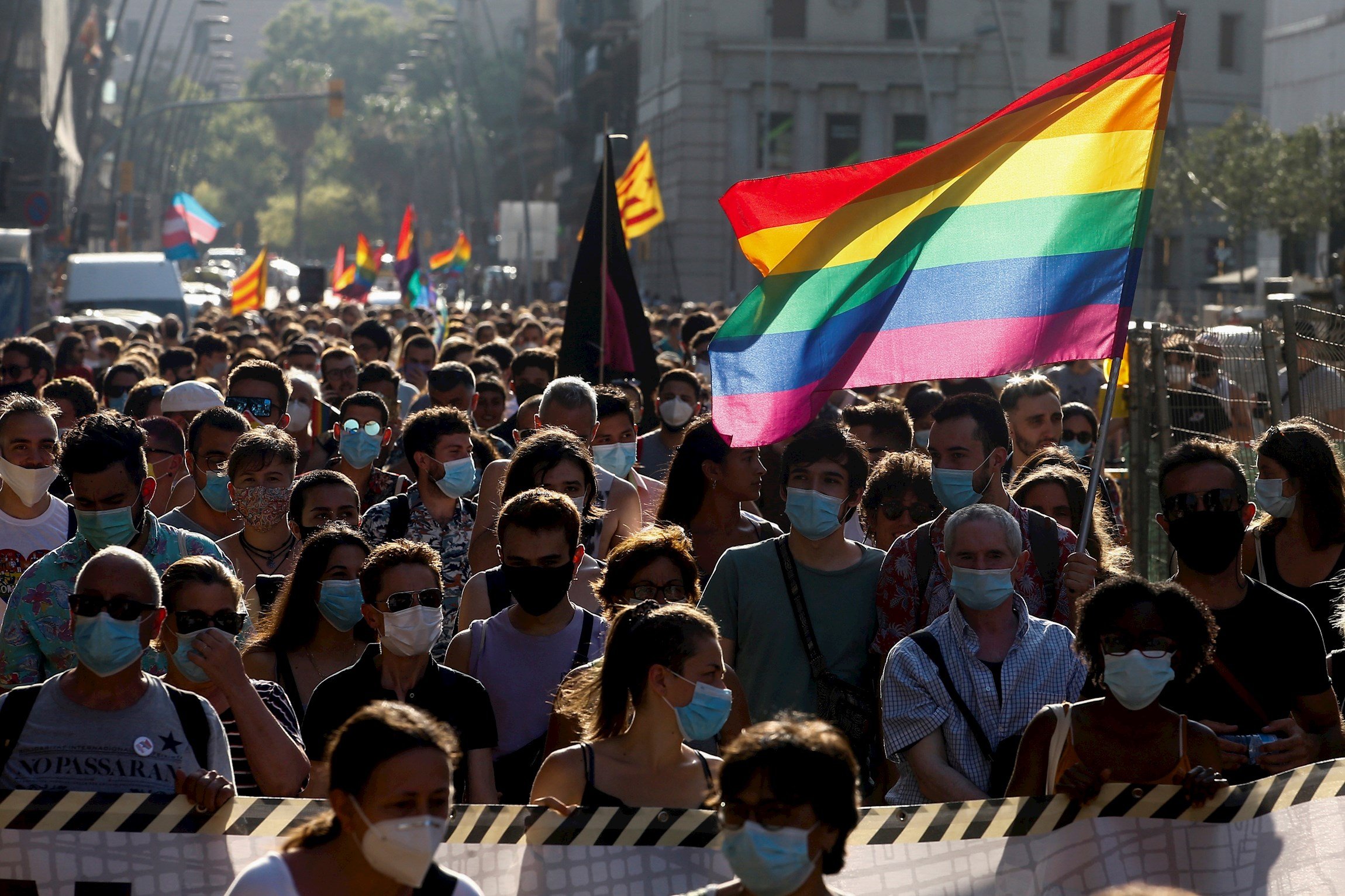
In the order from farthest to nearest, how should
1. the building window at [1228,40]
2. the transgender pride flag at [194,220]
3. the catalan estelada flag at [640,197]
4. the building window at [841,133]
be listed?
1. the building window at [1228,40]
2. the building window at [841,133]
3. the transgender pride flag at [194,220]
4. the catalan estelada flag at [640,197]

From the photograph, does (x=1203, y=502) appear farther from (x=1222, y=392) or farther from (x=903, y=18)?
(x=903, y=18)

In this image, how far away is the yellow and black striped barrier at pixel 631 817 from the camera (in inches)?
166

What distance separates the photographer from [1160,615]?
4.40m

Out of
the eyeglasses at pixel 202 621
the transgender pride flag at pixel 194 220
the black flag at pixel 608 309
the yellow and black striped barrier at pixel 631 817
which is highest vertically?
the transgender pride flag at pixel 194 220

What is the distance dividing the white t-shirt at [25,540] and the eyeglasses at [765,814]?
11.9 ft

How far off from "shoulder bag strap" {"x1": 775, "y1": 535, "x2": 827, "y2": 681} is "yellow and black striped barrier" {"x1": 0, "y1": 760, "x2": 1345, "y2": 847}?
1203 millimetres

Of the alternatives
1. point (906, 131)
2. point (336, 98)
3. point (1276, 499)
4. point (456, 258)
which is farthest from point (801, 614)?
point (906, 131)

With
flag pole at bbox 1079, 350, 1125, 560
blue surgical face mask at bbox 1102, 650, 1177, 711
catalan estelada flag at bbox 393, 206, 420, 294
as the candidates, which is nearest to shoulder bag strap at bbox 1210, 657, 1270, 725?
blue surgical face mask at bbox 1102, 650, 1177, 711

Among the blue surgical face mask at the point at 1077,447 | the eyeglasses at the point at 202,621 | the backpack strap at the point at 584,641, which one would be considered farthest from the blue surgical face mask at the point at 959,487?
the blue surgical face mask at the point at 1077,447

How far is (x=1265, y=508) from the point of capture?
6.14 m

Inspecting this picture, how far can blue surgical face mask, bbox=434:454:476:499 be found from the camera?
727 cm

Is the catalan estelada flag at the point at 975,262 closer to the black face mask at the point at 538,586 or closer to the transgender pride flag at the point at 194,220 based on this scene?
the black face mask at the point at 538,586

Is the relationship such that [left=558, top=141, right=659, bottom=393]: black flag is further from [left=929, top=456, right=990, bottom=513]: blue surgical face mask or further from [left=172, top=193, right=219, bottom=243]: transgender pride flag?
[left=172, top=193, right=219, bottom=243]: transgender pride flag

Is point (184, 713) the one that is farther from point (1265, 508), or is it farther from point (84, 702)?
point (1265, 508)
